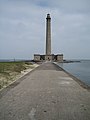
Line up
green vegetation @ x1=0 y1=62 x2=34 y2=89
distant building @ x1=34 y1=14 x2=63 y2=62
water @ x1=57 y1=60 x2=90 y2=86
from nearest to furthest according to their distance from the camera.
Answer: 1. green vegetation @ x1=0 y1=62 x2=34 y2=89
2. water @ x1=57 y1=60 x2=90 y2=86
3. distant building @ x1=34 y1=14 x2=63 y2=62

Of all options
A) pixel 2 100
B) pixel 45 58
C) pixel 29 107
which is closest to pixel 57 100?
pixel 29 107

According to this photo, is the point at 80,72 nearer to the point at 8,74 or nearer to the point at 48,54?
the point at 8,74

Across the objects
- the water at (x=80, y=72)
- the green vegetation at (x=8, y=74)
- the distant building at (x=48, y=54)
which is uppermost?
the distant building at (x=48, y=54)

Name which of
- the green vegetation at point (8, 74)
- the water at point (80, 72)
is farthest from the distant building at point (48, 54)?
the green vegetation at point (8, 74)

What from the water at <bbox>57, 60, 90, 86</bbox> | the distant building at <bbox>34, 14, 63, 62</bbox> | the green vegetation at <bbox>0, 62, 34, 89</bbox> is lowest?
the water at <bbox>57, 60, 90, 86</bbox>

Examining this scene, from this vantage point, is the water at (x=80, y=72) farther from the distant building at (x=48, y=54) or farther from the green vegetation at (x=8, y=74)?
the distant building at (x=48, y=54)

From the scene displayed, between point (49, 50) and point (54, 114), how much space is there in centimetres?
9253

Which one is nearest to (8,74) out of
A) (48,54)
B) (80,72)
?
(80,72)

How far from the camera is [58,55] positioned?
4038 inches

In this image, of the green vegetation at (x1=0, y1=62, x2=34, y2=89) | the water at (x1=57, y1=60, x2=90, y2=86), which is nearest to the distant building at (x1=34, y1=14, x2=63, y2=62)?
the water at (x1=57, y1=60, x2=90, y2=86)

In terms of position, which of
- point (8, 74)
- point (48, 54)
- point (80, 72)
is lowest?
point (80, 72)

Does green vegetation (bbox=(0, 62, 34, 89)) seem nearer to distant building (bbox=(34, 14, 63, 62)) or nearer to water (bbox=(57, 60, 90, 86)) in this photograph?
water (bbox=(57, 60, 90, 86))

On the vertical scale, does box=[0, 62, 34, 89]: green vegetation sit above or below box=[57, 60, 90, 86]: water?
above

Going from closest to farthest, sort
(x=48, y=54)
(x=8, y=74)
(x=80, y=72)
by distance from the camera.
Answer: (x=8, y=74) → (x=80, y=72) → (x=48, y=54)
